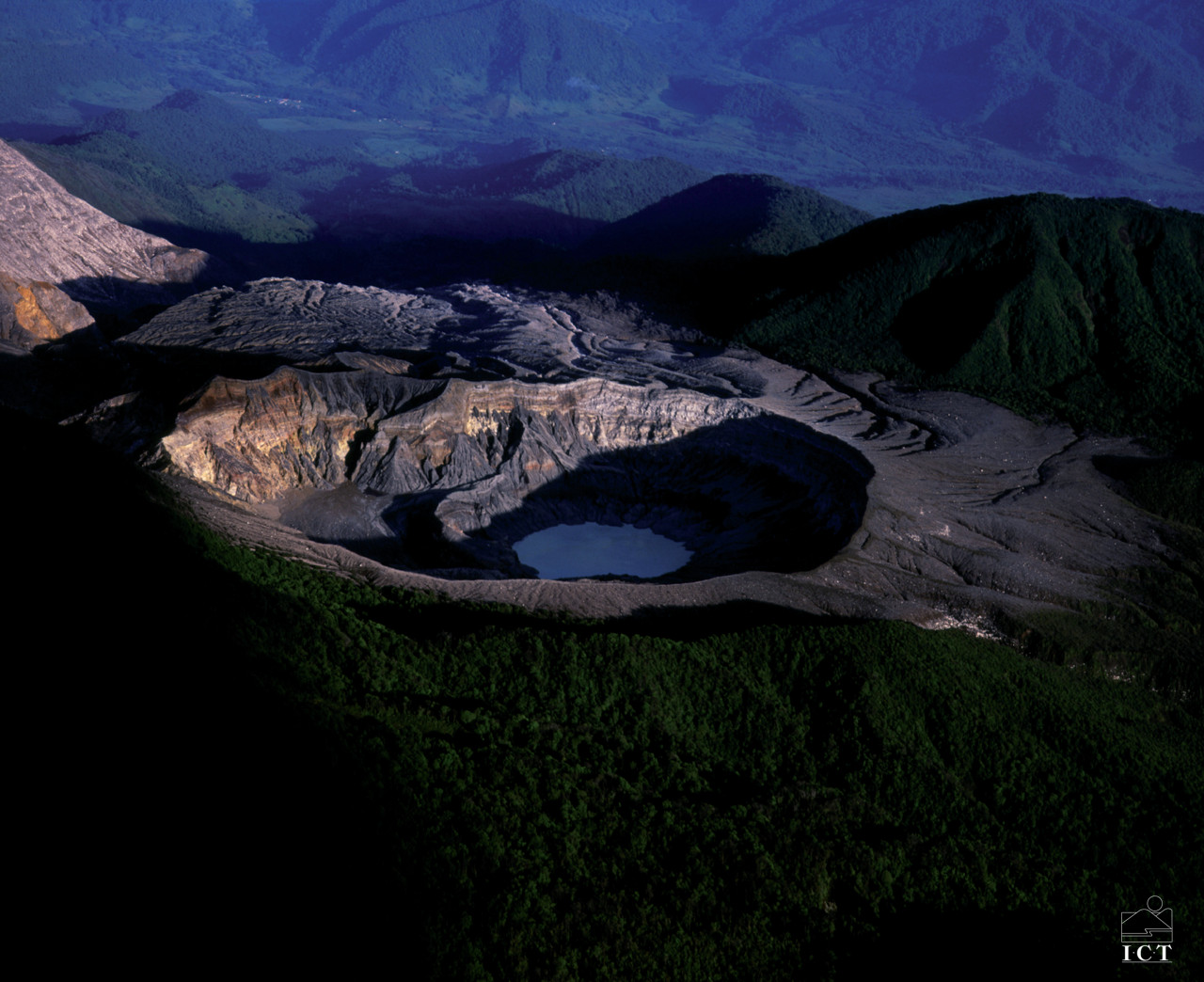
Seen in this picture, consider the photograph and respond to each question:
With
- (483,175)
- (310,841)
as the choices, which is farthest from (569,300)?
(483,175)

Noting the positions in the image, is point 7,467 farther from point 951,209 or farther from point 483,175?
point 483,175

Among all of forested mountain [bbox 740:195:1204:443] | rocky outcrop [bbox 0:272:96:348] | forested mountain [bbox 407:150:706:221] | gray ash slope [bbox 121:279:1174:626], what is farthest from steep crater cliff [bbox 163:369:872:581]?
forested mountain [bbox 407:150:706:221]

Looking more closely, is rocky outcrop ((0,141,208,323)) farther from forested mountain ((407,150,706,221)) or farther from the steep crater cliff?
forested mountain ((407,150,706,221))

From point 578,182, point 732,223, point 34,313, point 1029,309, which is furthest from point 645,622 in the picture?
point 578,182

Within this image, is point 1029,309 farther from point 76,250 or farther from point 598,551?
point 76,250

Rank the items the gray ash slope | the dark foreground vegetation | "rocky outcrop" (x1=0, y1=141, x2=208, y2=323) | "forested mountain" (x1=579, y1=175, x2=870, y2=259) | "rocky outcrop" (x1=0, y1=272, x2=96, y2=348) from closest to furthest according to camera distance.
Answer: the dark foreground vegetation, the gray ash slope, "rocky outcrop" (x1=0, y1=272, x2=96, y2=348), "rocky outcrop" (x1=0, y1=141, x2=208, y2=323), "forested mountain" (x1=579, y1=175, x2=870, y2=259)

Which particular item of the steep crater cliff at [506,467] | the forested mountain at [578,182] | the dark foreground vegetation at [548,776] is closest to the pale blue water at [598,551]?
the steep crater cliff at [506,467]
